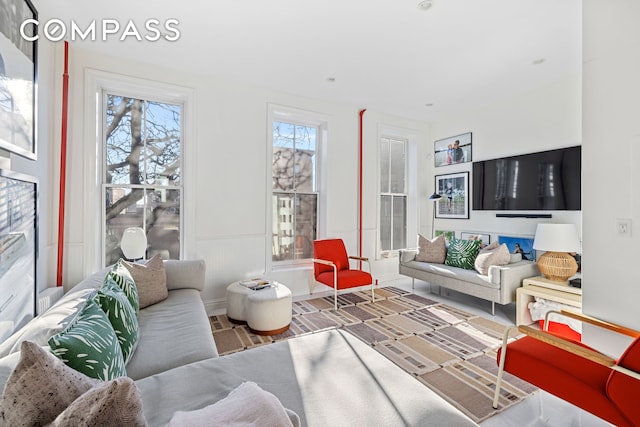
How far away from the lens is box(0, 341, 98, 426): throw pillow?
70cm

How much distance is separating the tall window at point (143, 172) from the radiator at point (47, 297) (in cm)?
67

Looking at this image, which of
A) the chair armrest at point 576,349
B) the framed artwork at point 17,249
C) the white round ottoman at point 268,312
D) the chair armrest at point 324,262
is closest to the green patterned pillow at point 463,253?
the chair armrest at point 324,262

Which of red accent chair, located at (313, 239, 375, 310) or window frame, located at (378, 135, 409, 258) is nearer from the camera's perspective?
red accent chair, located at (313, 239, 375, 310)

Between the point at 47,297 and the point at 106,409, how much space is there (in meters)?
2.31

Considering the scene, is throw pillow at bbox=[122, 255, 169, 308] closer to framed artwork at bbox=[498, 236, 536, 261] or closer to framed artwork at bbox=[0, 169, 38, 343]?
framed artwork at bbox=[0, 169, 38, 343]

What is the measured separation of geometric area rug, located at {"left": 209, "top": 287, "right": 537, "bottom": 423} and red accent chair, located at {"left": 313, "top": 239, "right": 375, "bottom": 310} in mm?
312

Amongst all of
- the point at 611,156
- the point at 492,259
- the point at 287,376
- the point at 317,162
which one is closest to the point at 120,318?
the point at 287,376

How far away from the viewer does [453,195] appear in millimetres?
4863

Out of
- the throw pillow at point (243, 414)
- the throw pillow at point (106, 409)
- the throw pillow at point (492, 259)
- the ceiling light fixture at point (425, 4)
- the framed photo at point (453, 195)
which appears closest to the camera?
the throw pillow at point (106, 409)

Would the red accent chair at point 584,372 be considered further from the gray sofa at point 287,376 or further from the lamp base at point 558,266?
the lamp base at point 558,266

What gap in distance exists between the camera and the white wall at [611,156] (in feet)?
5.98

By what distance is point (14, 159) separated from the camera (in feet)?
5.94

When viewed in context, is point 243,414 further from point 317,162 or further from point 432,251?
point 432,251

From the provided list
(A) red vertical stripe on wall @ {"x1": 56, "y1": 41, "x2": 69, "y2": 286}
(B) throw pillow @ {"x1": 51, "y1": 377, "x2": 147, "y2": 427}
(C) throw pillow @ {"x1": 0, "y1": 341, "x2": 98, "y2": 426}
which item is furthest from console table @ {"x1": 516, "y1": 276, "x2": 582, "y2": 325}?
(A) red vertical stripe on wall @ {"x1": 56, "y1": 41, "x2": 69, "y2": 286}
